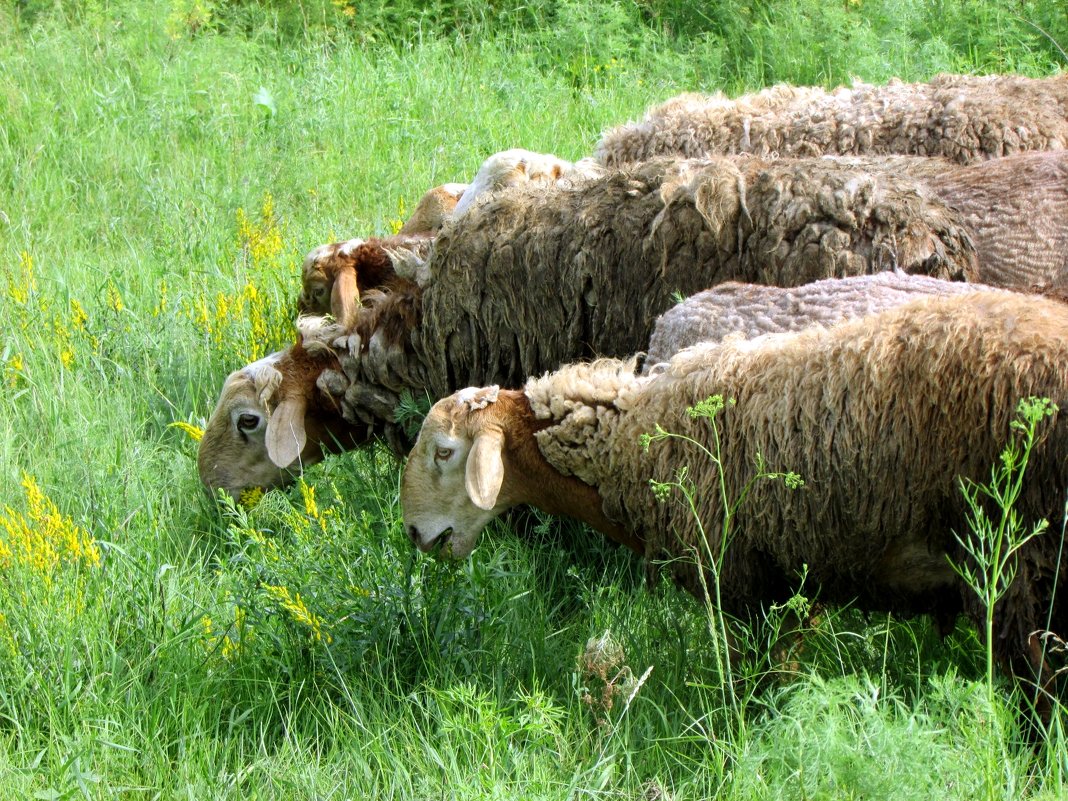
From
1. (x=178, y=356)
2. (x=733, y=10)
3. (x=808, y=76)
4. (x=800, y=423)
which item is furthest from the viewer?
(x=733, y=10)

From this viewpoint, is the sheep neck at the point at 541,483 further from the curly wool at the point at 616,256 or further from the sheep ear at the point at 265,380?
the sheep ear at the point at 265,380

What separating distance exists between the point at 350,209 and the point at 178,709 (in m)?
5.19

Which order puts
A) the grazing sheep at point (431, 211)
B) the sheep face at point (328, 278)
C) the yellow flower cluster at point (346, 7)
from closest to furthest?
the sheep face at point (328, 278) → the grazing sheep at point (431, 211) → the yellow flower cluster at point (346, 7)

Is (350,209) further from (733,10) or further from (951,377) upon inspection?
(951,377)

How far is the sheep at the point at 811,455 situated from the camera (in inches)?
141

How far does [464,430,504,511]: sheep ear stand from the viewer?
4.25 metres

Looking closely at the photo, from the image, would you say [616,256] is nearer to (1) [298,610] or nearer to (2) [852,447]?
(2) [852,447]

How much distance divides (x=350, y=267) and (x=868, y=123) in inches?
102

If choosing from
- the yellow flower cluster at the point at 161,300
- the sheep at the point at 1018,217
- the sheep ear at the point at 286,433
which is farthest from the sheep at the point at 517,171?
the sheep at the point at 1018,217

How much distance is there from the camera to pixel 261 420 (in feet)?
19.2

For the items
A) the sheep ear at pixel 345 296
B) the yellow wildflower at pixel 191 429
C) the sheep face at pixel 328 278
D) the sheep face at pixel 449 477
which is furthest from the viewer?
the sheep face at pixel 328 278

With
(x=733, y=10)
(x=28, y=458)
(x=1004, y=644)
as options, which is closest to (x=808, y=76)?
(x=733, y=10)

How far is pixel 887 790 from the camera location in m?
2.97

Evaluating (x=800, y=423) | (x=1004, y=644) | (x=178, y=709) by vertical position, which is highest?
(x=800, y=423)
